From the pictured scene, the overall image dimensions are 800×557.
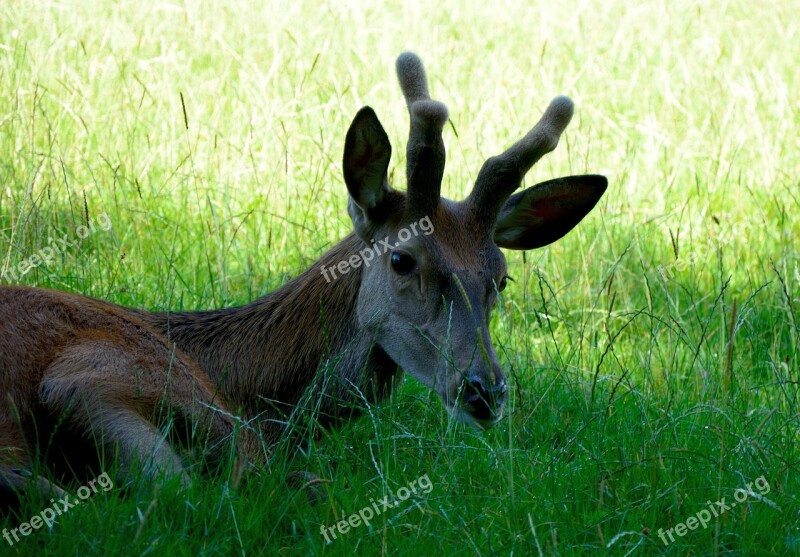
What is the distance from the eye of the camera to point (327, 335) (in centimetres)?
509

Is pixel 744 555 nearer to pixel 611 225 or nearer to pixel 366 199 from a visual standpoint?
pixel 366 199

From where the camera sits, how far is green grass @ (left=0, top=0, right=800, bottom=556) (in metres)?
4.13

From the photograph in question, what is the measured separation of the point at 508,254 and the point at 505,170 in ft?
9.11

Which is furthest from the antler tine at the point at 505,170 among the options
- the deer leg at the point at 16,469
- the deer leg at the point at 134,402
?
the deer leg at the point at 16,469

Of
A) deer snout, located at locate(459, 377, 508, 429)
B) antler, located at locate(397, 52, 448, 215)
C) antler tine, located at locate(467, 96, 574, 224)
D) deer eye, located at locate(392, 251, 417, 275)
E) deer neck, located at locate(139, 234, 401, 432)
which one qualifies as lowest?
deer snout, located at locate(459, 377, 508, 429)

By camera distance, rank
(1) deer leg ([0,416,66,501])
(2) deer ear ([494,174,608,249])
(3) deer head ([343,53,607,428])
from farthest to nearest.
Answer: (2) deer ear ([494,174,608,249]) → (3) deer head ([343,53,607,428]) → (1) deer leg ([0,416,66,501])

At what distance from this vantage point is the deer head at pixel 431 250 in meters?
4.63

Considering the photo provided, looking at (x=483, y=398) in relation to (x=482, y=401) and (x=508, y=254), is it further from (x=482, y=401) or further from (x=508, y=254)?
(x=508, y=254)

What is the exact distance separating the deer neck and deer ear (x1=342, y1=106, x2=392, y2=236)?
0.69 ft

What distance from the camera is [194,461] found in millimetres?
4434

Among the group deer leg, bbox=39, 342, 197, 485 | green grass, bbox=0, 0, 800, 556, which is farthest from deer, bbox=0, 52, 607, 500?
green grass, bbox=0, 0, 800, 556

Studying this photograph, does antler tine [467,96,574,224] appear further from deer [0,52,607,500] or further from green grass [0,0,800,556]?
green grass [0,0,800,556]

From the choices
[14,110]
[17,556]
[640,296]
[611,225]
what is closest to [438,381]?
[17,556]

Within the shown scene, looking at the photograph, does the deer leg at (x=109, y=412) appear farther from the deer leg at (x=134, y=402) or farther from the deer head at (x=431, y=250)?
the deer head at (x=431, y=250)
